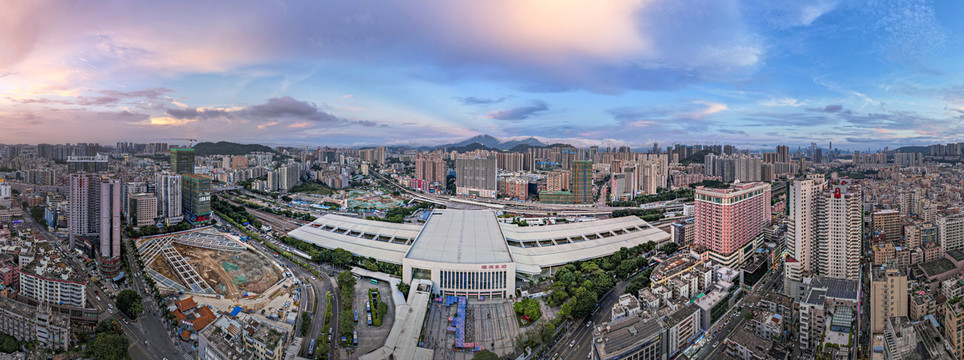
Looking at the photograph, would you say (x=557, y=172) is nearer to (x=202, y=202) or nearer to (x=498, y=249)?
(x=498, y=249)

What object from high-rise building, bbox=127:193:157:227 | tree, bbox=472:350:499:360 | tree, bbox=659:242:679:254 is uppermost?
high-rise building, bbox=127:193:157:227

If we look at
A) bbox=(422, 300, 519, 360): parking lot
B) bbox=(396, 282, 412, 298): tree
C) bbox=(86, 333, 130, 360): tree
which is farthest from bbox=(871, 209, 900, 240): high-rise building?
bbox=(86, 333, 130, 360): tree

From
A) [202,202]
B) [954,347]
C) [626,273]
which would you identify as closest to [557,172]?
[626,273]

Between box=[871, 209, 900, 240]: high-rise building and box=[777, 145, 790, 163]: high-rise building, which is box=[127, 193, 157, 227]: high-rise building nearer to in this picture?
box=[871, 209, 900, 240]: high-rise building

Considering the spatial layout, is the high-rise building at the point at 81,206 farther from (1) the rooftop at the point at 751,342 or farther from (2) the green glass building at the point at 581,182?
(2) the green glass building at the point at 581,182

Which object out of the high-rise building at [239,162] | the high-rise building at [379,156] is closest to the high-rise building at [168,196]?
the high-rise building at [239,162]
